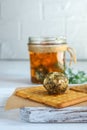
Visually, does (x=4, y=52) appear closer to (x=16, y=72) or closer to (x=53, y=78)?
(x=16, y=72)

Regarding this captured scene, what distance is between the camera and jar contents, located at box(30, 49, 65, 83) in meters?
0.89

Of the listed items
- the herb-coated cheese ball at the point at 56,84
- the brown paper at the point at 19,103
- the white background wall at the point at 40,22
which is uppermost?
the white background wall at the point at 40,22

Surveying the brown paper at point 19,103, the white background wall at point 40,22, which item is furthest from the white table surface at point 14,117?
the white background wall at point 40,22

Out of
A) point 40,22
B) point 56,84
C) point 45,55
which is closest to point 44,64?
point 45,55

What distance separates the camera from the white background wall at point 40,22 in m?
1.46

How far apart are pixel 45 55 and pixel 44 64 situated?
0.02m

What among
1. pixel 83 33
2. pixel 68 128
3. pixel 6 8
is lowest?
pixel 68 128

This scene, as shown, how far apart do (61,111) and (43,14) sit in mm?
952

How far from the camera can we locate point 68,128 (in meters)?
0.56

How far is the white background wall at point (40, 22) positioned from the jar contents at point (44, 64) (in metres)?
0.59

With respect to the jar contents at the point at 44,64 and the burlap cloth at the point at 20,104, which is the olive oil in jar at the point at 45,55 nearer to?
the jar contents at the point at 44,64

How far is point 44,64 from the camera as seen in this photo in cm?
89

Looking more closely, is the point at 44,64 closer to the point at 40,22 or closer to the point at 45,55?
the point at 45,55

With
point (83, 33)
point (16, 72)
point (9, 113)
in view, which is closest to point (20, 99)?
point (9, 113)
